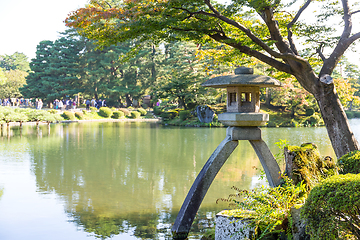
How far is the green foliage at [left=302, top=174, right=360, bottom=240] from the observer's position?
75.6 inches

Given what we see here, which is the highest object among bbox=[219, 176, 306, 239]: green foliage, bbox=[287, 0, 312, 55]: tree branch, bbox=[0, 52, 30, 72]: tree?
bbox=[0, 52, 30, 72]: tree

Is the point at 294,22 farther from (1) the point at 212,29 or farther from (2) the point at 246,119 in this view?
(2) the point at 246,119

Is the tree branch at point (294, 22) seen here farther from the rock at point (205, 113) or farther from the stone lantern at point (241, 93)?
the rock at point (205, 113)

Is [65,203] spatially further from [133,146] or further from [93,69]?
[93,69]

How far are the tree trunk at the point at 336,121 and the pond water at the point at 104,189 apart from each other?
1564 millimetres

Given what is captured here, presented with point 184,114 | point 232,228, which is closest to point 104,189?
point 232,228

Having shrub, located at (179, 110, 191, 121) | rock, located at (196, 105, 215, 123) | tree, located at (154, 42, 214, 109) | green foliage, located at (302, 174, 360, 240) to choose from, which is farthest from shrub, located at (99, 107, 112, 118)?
green foliage, located at (302, 174, 360, 240)

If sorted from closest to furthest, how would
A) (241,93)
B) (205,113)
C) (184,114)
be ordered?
(241,93), (205,113), (184,114)

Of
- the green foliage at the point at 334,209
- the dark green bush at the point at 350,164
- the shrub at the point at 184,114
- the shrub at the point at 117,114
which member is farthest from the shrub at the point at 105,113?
the green foliage at the point at 334,209

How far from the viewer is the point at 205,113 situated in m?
22.7

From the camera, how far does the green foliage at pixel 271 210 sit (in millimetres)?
3008

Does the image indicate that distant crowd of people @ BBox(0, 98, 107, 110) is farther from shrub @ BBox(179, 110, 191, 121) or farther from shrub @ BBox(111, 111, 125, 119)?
shrub @ BBox(179, 110, 191, 121)

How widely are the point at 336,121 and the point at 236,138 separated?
274cm

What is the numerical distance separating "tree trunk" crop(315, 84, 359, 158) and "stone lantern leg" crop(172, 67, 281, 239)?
215cm
